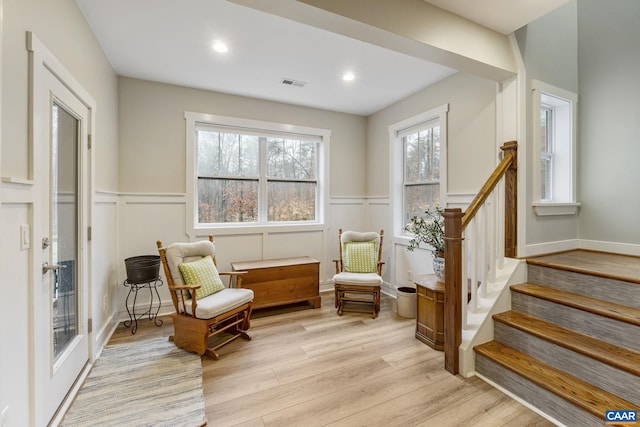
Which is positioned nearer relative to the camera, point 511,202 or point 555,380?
point 555,380

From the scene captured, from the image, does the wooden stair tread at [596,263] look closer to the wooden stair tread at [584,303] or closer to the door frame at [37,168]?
the wooden stair tread at [584,303]

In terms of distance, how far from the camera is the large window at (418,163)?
318 cm

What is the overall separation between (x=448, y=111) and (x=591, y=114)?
51.6 inches

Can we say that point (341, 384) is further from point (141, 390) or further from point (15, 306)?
point (15, 306)

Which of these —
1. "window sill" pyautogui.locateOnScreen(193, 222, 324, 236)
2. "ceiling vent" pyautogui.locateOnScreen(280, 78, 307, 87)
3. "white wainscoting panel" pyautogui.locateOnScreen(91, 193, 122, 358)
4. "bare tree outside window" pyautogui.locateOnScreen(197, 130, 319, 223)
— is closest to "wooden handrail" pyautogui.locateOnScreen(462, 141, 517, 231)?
"ceiling vent" pyautogui.locateOnScreen(280, 78, 307, 87)

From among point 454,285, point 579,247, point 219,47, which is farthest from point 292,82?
point 579,247

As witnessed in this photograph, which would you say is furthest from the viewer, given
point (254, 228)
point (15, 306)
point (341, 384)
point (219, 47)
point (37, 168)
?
point (254, 228)

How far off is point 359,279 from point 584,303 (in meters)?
1.92

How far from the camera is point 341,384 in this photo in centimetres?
200

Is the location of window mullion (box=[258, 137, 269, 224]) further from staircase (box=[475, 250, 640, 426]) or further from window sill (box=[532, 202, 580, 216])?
window sill (box=[532, 202, 580, 216])

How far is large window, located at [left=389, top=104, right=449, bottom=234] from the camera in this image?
318cm

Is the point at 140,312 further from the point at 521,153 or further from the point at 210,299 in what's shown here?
the point at 521,153

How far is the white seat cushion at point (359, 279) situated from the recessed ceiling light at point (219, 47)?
8.72 feet

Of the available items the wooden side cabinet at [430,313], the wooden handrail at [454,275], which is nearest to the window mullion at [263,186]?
the wooden side cabinet at [430,313]
